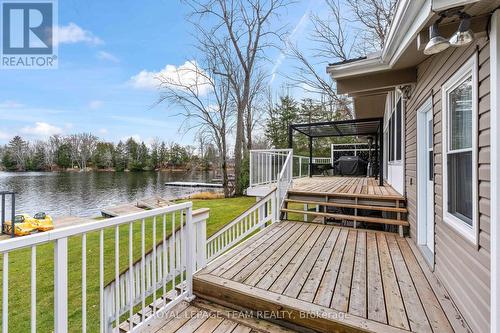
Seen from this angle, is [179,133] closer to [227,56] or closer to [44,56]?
[227,56]

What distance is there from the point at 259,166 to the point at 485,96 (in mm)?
5201

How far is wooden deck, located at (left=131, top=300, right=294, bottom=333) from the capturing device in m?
2.03

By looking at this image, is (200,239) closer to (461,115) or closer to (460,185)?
(460,185)

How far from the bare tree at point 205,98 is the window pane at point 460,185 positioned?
46.9 ft

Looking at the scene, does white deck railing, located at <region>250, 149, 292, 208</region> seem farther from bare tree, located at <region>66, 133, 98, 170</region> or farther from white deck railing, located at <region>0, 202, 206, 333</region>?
bare tree, located at <region>66, 133, 98, 170</region>

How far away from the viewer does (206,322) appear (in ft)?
7.01

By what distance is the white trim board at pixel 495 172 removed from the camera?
1.45m

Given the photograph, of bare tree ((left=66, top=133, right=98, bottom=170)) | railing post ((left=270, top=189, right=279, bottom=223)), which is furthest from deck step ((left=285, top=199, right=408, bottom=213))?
bare tree ((left=66, top=133, right=98, bottom=170))

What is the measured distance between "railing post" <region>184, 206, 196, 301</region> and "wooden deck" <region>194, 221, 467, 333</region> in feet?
0.24

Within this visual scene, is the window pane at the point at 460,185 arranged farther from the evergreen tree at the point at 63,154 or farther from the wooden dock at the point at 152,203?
the evergreen tree at the point at 63,154

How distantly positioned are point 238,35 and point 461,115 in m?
15.3

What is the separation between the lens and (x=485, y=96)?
1606mm

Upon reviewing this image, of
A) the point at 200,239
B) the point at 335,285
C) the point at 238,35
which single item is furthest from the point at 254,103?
the point at 335,285

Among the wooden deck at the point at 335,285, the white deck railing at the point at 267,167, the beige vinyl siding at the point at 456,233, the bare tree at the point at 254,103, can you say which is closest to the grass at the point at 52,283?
the white deck railing at the point at 267,167
